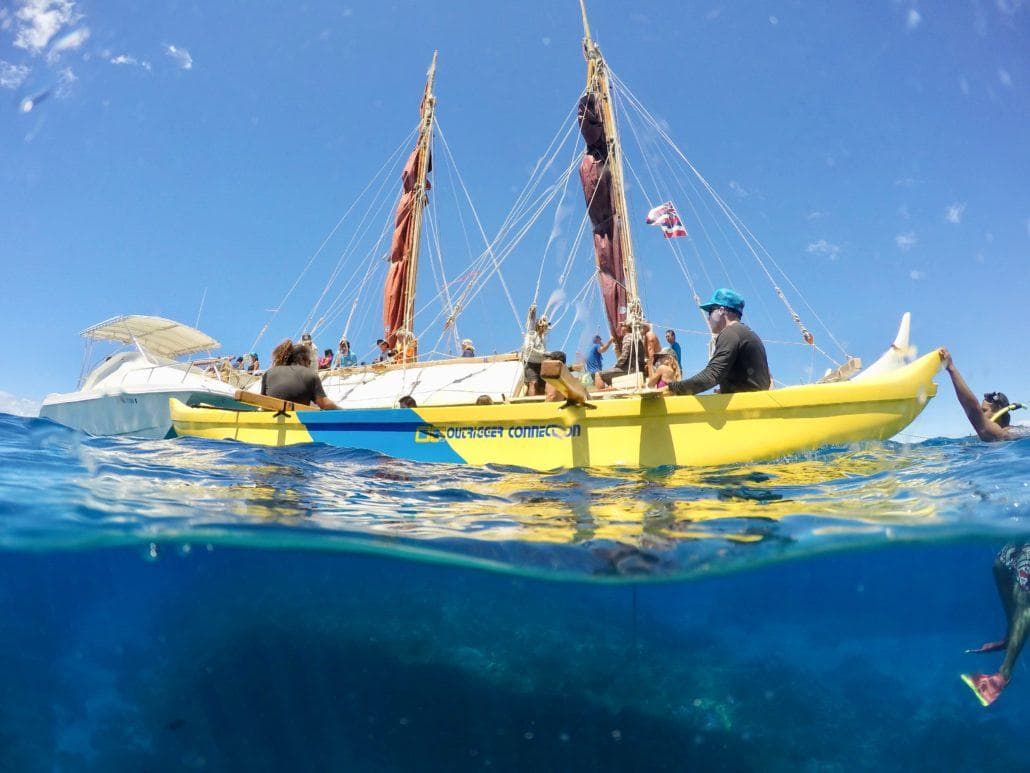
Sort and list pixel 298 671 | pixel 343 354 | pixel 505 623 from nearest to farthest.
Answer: pixel 298 671
pixel 505 623
pixel 343 354

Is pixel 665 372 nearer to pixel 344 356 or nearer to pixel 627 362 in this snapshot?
pixel 627 362

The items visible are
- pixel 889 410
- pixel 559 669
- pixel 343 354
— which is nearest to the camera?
pixel 889 410

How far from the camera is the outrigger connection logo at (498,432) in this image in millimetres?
5031

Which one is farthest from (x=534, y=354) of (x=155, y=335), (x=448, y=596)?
(x=155, y=335)

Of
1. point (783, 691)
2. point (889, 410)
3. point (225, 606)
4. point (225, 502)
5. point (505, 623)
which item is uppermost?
point (889, 410)

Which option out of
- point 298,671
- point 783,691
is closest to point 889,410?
point 298,671

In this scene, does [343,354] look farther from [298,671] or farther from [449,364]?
[298,671]

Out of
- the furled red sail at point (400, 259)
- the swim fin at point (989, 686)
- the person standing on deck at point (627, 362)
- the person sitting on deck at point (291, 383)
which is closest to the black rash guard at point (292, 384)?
the person sitting on deck at point (291, 383)

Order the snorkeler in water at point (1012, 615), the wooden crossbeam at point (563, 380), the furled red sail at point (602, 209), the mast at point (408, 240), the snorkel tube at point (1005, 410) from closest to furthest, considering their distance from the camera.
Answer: the wooden crossbeam at point (563, 380) → the snorkeler in water at point (1012, 615) → the snorkel tube at point (1005, 410) → the furled red sail at point (602, 209) → the mast at point (408, 240)

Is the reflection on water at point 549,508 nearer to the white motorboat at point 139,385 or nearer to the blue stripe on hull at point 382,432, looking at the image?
the blue stripe on hull at point 382,432

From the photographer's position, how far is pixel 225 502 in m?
4.62

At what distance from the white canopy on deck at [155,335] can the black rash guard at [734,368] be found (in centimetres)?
1504

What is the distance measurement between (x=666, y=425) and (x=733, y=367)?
2.77ft

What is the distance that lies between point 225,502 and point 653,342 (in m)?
7.63
